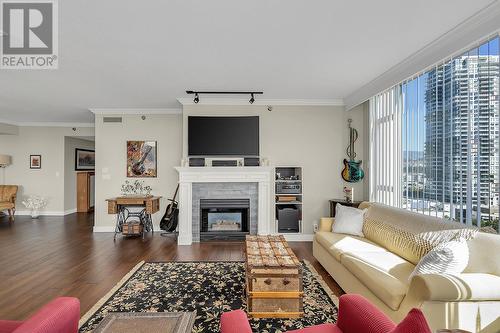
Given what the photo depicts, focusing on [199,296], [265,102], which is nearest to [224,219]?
[265,102]

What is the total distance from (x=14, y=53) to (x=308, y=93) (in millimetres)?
4020

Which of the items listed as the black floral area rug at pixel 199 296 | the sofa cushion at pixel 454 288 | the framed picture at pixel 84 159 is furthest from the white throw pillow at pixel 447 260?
the framed picture at pixel 84 159

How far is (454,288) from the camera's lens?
1845 mm

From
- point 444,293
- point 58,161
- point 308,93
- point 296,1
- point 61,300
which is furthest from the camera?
point 58,161

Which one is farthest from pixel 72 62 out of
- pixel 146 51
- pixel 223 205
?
pixel 223 205

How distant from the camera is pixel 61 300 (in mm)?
1582

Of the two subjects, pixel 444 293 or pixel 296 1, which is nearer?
pixel 444 293

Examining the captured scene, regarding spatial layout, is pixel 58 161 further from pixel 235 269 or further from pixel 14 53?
pixel 235 269

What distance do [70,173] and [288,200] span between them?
6.81m

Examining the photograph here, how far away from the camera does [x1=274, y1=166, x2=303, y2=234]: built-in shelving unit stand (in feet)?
17.2

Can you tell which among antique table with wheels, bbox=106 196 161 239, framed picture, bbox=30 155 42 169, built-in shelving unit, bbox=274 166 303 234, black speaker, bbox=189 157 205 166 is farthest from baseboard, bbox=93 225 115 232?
framed picture, bbox=30 155 42 169

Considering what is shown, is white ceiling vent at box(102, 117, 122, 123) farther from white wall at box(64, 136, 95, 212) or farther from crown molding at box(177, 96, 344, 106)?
white wall at box(64, 136, 95, 212)

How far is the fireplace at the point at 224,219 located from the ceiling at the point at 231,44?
2075 millimetres

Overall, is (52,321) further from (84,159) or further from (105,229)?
(84,159)
